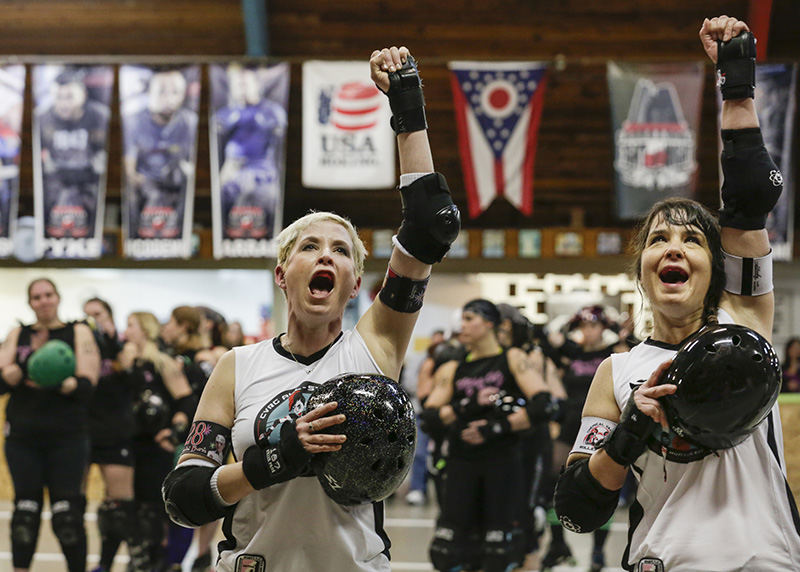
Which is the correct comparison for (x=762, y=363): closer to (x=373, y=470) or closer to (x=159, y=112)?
(x=373, y=470)

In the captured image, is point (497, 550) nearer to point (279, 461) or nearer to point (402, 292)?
point (402, 292)

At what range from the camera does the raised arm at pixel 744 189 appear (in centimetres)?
190

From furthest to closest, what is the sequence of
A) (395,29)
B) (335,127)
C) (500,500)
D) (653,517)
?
1. (395,29)
2. (335,127)
3. (500,500)
4. (653,517)

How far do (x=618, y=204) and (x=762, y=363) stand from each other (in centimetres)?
760

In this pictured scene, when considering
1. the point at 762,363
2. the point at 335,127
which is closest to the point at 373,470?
the point at 762,363

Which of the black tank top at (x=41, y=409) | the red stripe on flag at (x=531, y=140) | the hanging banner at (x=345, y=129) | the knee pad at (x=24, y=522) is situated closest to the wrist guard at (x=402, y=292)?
the black tank top at (x=41, y=409)

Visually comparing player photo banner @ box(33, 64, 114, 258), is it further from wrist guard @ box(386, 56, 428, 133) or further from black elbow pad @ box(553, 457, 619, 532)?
black elbow pad @ box(553, 457, 619, 532)

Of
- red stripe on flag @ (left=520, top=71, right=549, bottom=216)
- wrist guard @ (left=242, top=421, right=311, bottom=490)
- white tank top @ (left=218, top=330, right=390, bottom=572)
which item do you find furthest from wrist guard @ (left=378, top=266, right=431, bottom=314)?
red stripe on flag @ (left=520, top=71, right=549, bottom=216)

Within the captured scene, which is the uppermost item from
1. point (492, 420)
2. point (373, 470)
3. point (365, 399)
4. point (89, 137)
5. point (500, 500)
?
point (89, 137)

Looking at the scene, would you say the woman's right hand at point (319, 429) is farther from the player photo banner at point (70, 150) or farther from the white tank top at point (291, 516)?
the player photo banner at point (70, 150)

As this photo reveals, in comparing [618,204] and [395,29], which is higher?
[395,29]

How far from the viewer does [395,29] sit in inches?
409

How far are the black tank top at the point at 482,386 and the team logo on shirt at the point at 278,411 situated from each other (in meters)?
2.92

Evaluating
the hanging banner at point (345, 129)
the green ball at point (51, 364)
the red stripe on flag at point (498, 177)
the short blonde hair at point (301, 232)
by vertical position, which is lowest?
the green ball at point (51, 364)
